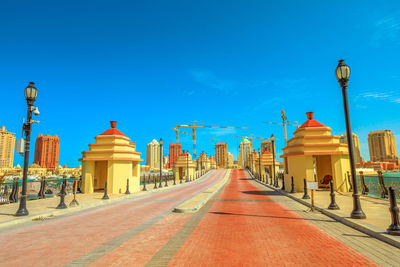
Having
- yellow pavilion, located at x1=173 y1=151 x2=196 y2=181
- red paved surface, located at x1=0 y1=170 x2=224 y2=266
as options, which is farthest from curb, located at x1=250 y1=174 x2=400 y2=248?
yellow pavilion, located at x1=173 y1=151 x2=196 y2=181

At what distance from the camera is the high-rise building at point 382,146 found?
544 feet

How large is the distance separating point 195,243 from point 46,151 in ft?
616

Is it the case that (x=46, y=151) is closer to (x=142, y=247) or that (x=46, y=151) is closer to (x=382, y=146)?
(x=142, y=247)

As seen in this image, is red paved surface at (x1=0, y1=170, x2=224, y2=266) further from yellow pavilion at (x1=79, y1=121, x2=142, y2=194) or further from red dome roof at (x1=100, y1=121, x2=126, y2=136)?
red dome roof at (x1=100, y1=121, x2=126, y2=136)

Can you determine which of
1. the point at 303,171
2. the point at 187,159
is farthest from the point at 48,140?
the point at 303,171

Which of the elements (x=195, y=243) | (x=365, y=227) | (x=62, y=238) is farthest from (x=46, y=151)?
(x=365, y=227)

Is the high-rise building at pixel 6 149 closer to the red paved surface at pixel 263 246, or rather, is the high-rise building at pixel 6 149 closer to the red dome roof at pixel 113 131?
the red dome roof at pixel 113 131

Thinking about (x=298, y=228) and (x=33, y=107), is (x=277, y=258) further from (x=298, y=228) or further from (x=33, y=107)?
(x=33, y=107)

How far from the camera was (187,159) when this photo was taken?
154 feet

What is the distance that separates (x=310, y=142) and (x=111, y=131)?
1771cm

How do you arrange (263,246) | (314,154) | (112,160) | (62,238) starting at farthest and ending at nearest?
(112,160) → (314,154) → (62,238) → (263,246)

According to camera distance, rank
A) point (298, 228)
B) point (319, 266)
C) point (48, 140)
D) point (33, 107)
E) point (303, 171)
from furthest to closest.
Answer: point (48, 140) → point (303, 171) → point (33, 107) → point (298, 228) → point (319, 266)

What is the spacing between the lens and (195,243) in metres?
6.06

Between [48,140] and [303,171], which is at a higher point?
[48,140]
